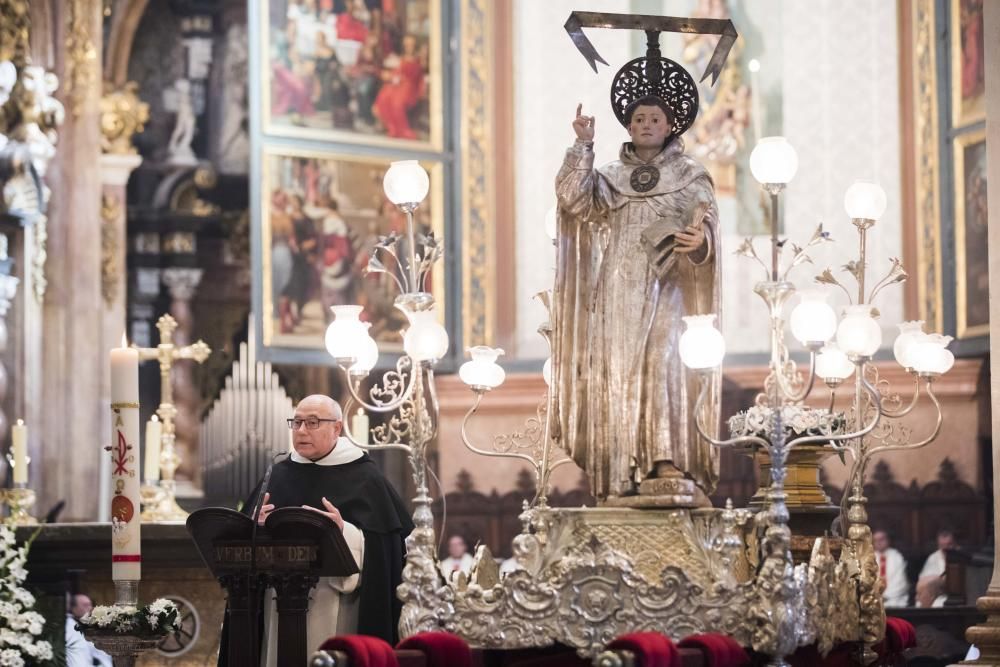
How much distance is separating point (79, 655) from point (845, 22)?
26.0 ft

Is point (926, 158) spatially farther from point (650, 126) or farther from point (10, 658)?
point (10, 658)

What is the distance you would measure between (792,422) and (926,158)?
21.1 feet

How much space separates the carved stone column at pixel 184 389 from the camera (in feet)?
52.6

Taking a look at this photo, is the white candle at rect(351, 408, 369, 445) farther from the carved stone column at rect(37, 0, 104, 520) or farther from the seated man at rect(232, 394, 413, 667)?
the carved stone column at rect(37, 0, 104, 520)

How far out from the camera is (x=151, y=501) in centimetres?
1145

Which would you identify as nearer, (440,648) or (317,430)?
(440,648)

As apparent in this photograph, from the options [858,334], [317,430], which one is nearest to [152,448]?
[317,430]

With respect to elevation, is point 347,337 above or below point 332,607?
above

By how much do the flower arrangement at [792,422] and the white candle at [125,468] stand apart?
105 inches

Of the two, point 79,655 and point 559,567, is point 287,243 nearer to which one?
point 79,655

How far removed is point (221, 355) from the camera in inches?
648

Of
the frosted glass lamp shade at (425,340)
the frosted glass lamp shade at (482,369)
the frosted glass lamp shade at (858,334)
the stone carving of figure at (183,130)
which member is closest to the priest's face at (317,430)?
the frosted glass lamp shade at (425,340)

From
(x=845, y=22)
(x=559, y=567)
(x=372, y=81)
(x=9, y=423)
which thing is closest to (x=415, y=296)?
(x=559, y=567)

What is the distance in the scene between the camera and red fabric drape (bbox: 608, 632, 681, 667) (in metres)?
6.54
